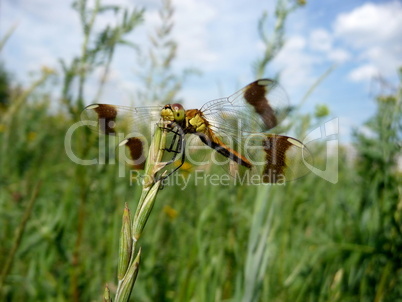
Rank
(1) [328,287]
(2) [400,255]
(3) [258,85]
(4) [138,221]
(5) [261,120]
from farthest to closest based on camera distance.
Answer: (1) [328,287]
(2) [400,255]
(5) [261,120]
(3) [258,85]
(4) [138,221]

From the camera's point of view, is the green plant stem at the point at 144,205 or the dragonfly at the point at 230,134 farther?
the dragonfly at the point at 230,134

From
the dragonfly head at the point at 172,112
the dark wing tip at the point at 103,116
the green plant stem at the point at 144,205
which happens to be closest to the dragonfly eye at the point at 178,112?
Answer: the dragonfly head at the point at 172,112

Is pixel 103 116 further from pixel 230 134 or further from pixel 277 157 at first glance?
pixel 277 157

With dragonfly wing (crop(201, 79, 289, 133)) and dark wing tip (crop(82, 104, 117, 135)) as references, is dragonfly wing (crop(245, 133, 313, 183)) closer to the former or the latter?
dragonfly wing (crop(201, 79, 289, 133))

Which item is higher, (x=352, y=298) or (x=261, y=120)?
(x=261, y=120)

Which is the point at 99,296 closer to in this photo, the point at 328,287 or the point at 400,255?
the point at 328,287

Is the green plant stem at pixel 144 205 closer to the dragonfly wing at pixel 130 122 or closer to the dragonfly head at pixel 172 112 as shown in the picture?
the dragonfly head at pixel 172 112

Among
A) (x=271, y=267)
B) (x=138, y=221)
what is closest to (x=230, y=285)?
(x=271, y=267)
